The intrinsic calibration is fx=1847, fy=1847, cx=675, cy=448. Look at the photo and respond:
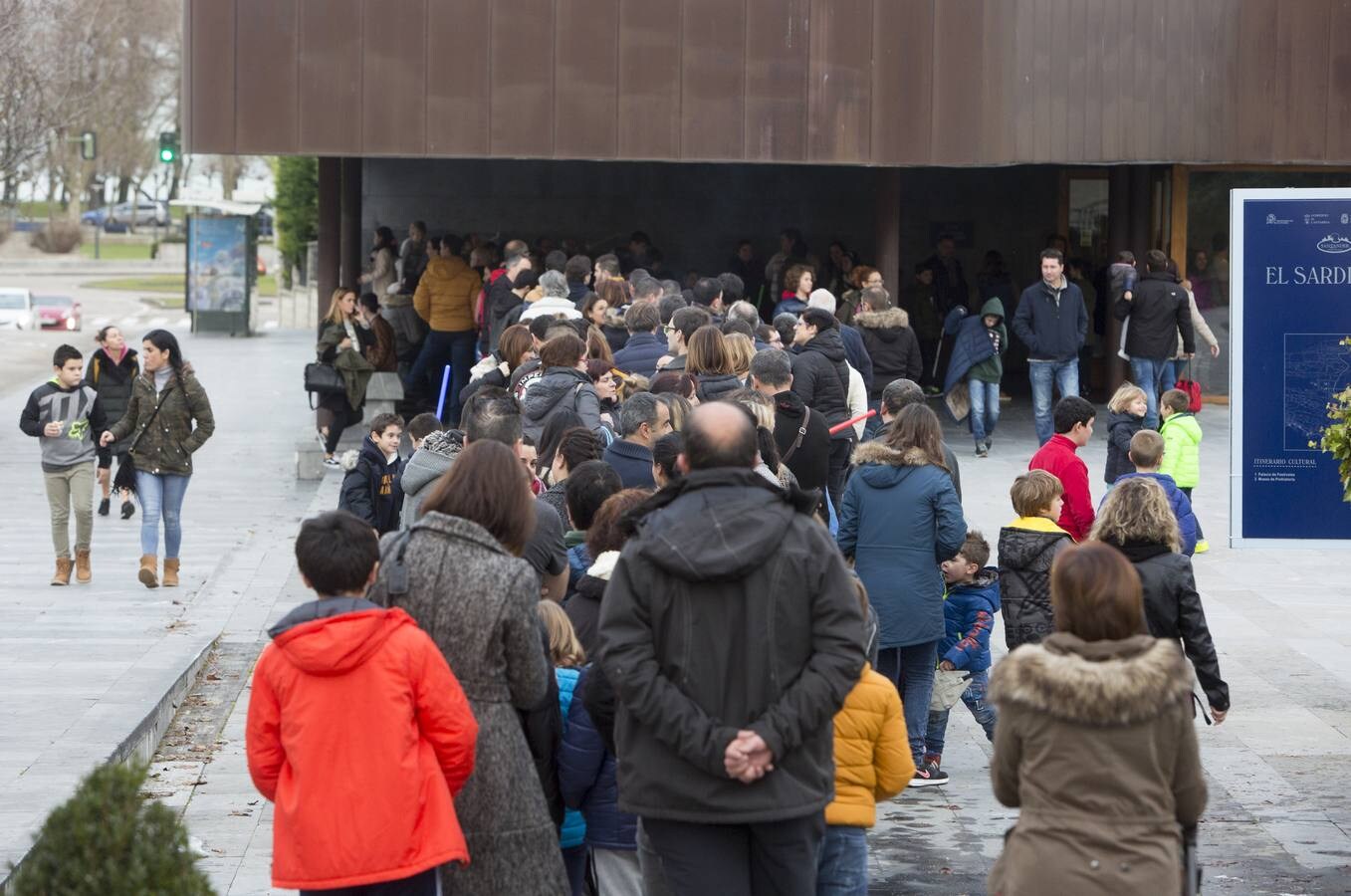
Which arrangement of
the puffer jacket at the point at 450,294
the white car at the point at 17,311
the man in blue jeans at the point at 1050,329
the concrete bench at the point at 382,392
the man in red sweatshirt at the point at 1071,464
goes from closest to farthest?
the man in red sweatshirt at the point at 1071,464, the man in blue jeans at the point at 1050,329, the concrete bench at the point at 382,392, the puffer jacket at the point at 450,294, the white car at the point at 17,311

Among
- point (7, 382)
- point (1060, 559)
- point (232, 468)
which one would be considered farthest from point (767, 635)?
point (7, 382)

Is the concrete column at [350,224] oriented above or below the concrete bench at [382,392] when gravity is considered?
above

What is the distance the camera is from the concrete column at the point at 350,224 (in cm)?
2127

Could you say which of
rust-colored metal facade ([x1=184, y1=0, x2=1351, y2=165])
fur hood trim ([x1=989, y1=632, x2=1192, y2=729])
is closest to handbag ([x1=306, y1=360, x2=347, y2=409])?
rust-colored metal facade ([x1=184, y1=0, x2=1351, y2=165])

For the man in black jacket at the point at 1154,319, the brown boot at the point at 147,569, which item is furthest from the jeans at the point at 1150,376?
the brown boot at the point at 147,569

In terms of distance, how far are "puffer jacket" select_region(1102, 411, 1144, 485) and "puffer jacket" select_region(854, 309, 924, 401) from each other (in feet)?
9.38

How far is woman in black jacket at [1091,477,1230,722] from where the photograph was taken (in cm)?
682

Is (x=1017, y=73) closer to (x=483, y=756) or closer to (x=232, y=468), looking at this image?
(x=232, y=468)

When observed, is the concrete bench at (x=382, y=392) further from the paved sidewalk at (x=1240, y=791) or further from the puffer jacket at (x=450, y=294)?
the paved sidewalk at (x=1240, y=791)

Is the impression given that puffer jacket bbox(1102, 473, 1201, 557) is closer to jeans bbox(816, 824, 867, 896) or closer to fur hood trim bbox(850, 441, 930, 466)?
fur hood trim bbox(850, 441, 930, 466)

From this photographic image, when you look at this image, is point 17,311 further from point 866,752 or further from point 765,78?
point 866,752

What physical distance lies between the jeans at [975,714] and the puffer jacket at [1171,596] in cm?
152

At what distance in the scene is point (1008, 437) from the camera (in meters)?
19.2

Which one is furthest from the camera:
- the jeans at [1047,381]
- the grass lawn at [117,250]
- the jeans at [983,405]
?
the grass lawn at [117,250]
